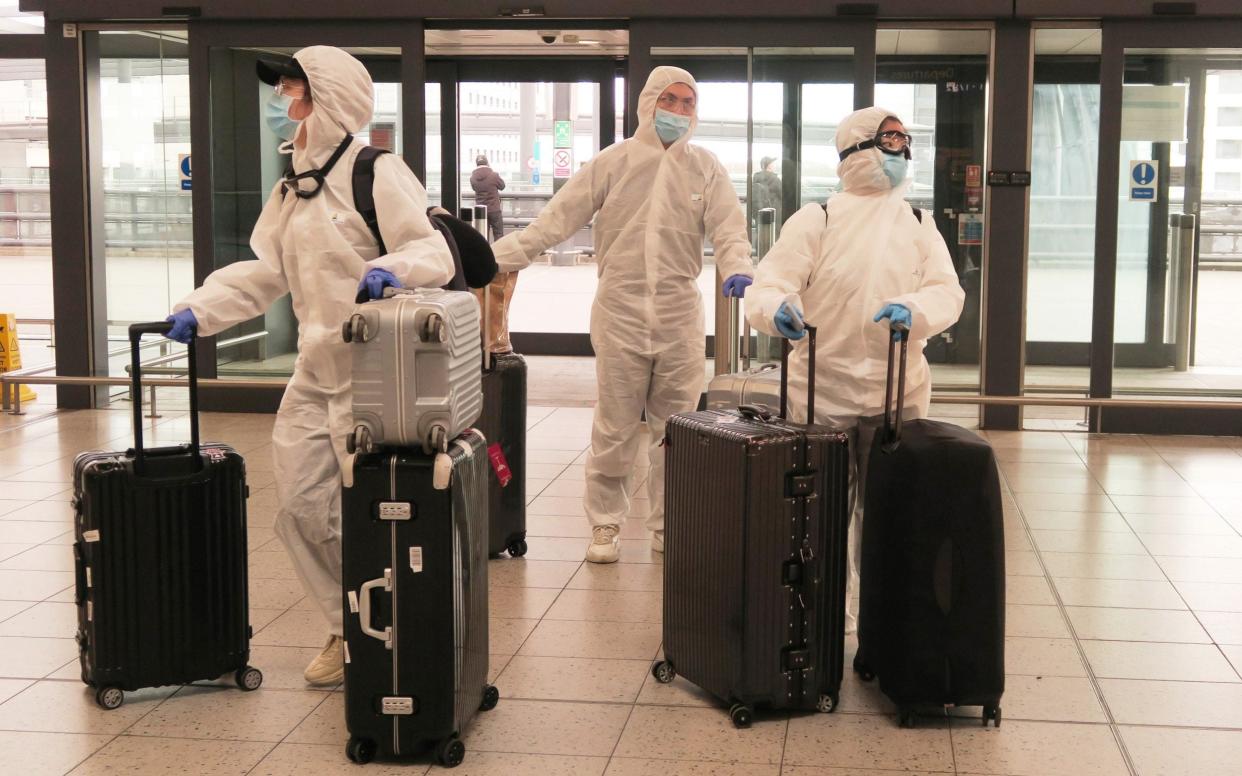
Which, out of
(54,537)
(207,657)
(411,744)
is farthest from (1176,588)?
(54,537)

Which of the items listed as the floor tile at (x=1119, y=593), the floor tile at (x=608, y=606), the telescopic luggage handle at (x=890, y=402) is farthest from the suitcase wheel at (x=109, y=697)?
the floor tile at (x=1119, y=593)

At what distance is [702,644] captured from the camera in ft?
11.4

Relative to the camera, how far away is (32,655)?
387 centimetres

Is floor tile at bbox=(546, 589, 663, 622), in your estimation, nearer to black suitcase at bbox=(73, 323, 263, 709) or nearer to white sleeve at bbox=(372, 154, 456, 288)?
black suitcase at bbox=(73, 323, 263, 709)

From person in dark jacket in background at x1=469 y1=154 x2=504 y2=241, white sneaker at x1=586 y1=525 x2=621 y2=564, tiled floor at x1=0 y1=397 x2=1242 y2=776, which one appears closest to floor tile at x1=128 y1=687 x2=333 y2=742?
tiled floor at x1=0 y1=397 x2=1242 y2=776

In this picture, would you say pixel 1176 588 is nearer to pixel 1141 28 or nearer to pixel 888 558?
pixel 888 558

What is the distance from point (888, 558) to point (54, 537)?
339cm

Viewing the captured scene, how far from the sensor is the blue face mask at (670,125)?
485 centimetres

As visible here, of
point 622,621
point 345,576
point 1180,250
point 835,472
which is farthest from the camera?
point 1180,250

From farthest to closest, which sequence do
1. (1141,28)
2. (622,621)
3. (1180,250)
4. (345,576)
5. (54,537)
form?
(1180,250) → (1141,28) → (54,537) → (622,621) → (345,576)

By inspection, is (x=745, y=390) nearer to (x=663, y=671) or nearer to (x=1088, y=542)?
(x=663, y=671)

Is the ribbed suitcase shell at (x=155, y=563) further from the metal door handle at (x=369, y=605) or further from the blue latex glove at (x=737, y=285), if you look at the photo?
the blue latex glove at (x=737, y=285)

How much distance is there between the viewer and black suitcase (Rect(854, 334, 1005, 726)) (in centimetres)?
323

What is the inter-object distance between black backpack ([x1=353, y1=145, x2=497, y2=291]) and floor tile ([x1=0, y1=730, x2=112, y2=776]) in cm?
138
